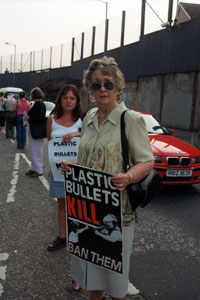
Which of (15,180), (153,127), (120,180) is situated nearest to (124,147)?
(120,180)

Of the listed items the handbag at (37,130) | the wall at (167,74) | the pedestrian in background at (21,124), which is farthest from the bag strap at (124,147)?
the wall at (167,74)

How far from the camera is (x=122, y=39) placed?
3095cm

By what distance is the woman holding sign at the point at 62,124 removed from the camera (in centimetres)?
357

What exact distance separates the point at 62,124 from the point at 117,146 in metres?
1.90

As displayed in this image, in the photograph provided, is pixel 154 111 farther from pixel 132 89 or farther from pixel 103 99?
pixel 103 99

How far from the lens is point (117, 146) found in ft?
6.47

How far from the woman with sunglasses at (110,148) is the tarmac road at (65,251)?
717 millimetres

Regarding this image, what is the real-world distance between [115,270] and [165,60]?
74.5 ft

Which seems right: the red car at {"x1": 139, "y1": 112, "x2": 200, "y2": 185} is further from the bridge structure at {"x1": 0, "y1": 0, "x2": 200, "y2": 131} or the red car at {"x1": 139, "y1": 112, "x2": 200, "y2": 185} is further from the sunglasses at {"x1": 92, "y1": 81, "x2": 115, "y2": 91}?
the bridge structure at {"x1": 0, "y1": 0, "x2": 200, "y2": 131}

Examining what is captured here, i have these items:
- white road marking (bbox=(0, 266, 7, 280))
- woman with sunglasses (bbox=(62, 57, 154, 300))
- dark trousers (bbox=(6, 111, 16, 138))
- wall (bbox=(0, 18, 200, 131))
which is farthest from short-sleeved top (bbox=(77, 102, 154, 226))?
wall (bbox=(0, 18, 200, 131))

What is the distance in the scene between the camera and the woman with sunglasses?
1961mm

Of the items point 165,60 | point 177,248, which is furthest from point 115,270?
point 165,60

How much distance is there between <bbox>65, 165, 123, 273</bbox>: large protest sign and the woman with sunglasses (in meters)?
0.08

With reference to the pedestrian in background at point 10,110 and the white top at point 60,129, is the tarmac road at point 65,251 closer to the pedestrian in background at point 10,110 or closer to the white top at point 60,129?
the white top at point 60,129
